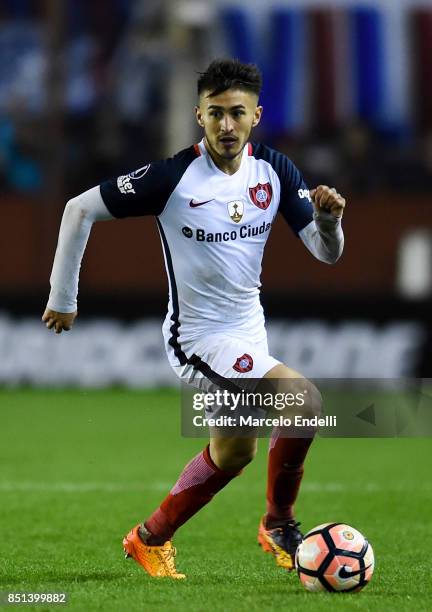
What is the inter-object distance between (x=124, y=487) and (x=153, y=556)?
3.24 metres

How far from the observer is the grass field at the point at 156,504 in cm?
555

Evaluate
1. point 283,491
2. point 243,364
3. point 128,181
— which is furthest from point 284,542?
point 128,181

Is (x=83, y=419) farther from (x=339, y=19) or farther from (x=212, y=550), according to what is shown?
(x=339, y=19)

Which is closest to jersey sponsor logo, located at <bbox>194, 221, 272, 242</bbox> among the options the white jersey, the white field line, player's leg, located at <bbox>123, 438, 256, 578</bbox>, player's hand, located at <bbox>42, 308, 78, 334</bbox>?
the white jersey

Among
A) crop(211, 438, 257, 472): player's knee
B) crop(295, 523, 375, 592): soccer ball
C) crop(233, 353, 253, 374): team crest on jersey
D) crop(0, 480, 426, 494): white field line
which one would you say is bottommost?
crop(0, 480, 426, 494): white field line

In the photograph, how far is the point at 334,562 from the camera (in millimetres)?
5551

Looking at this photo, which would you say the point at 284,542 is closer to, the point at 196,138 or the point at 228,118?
the point at 228,118

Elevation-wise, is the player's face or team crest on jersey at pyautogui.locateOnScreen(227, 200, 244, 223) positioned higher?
the player's face

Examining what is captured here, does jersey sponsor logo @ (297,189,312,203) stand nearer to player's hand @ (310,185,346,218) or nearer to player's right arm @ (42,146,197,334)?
player's hand @ (310,185,346,218)

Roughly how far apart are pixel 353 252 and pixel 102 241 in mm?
3403

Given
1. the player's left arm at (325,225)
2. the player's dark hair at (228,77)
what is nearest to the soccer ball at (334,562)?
the player's left arm at (325,225)

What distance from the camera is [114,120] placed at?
19484mm

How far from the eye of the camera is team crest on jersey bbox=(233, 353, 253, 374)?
5891 mm

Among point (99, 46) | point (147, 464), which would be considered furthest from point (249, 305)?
point (99, 46)
